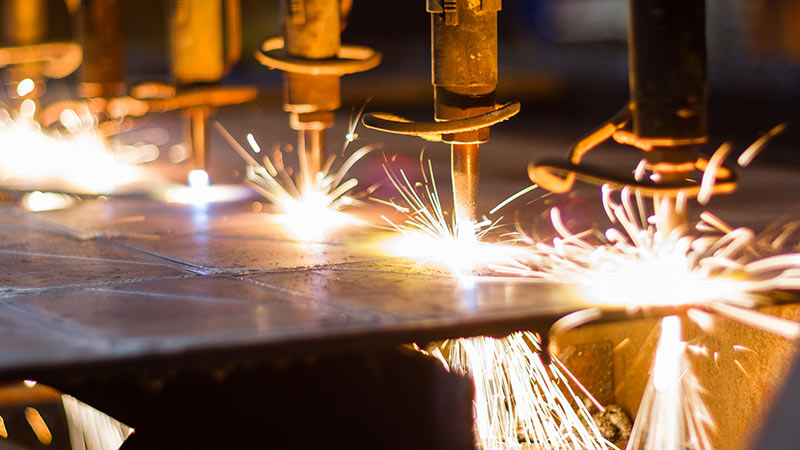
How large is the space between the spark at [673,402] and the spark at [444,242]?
0.33m

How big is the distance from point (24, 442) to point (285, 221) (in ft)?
2.81

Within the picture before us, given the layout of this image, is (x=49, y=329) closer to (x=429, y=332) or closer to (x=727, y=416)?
(x=429, y=332)

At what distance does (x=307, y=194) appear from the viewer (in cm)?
263

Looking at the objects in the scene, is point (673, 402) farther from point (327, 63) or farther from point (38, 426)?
point (38, 426)

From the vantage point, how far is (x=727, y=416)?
183 centimetres

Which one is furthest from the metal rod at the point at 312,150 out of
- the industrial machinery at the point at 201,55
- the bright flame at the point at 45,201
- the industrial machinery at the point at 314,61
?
the bright flame at the point at 45,201

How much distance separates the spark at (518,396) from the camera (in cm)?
187

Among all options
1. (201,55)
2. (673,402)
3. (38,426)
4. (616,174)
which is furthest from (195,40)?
(673,402)

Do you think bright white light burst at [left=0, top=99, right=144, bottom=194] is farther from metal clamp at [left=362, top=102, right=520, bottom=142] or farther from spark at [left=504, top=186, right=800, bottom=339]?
spark at [left=504, top=186, right=800, bottom=339]

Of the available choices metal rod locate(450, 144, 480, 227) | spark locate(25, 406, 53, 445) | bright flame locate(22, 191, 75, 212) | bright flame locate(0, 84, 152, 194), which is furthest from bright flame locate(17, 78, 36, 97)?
metal rod locate(450, 144, 480, 227)

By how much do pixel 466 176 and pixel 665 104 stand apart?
1.47 feet

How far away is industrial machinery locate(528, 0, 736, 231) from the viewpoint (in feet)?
5.30

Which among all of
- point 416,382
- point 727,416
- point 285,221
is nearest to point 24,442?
point 285,221

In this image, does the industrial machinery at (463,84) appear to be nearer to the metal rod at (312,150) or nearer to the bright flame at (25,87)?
the metal rod at (312,150)
